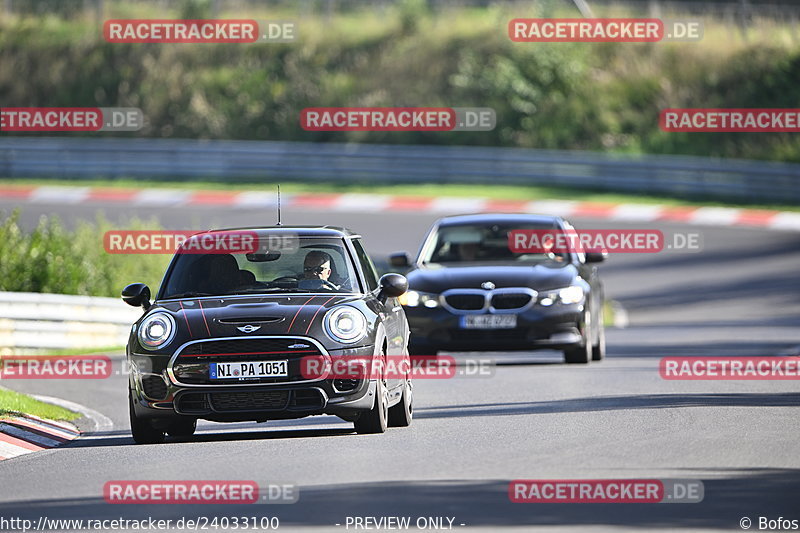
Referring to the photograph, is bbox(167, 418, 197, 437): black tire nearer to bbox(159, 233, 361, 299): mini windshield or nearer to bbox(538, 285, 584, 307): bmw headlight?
bbox(159, 233, 361, 299): mini windshield

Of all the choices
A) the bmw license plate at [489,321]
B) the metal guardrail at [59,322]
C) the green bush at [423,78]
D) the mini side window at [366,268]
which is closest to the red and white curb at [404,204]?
the green bush at [423,78]

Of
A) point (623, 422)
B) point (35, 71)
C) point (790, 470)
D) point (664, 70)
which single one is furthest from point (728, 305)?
point (35, 71)

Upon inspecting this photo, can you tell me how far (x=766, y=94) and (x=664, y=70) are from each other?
3737 millimetres

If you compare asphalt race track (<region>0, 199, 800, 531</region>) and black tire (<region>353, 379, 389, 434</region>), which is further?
black tire (<region>353, 379, 389, 434</region>)

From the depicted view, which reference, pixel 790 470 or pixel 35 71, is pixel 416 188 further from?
pixel 790 470

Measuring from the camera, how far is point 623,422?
A: 40.5 feet

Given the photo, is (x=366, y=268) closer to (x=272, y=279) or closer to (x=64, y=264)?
(x=272, y=279)

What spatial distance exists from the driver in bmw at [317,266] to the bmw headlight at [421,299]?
16.0 feet

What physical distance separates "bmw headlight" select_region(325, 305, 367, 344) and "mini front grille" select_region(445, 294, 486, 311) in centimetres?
559

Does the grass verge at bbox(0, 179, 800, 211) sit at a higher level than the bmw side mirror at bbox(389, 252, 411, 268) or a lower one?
higher

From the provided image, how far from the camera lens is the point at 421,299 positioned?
17.3 metres

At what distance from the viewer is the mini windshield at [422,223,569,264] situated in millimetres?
18156

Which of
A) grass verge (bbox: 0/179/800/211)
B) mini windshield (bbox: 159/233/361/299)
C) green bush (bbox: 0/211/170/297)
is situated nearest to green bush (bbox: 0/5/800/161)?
grass verge (bbox: 0/179/800/211)

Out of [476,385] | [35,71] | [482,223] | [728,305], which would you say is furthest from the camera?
[35,71]
